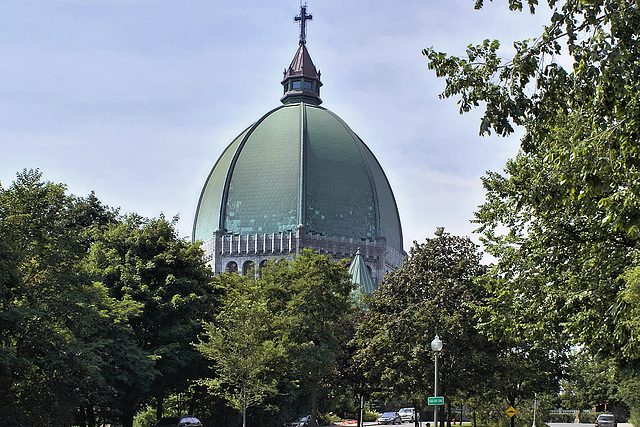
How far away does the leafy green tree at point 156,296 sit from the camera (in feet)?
119

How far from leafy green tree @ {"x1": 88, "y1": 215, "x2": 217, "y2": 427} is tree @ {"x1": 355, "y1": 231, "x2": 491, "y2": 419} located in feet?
30.7

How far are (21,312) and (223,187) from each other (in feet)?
205

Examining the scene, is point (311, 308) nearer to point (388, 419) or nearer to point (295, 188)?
point (388, 419)

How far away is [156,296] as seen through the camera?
37375mm

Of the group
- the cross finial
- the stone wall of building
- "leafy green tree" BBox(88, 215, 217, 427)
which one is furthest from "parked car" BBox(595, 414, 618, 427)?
the cross finial

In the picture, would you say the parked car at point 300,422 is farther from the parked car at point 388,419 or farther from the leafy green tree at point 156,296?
the parked car at point 388,419

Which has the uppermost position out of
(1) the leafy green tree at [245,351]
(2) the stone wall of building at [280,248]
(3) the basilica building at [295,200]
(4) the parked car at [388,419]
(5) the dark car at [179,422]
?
(3) the basilica building at [295,200]

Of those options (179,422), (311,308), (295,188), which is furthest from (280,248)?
(179,422)

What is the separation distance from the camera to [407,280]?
33.8 meters

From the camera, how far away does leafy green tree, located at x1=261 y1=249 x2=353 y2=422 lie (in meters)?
38.4

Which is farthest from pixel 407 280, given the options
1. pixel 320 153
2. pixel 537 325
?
pixel 320 153

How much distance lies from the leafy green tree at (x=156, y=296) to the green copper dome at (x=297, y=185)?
4368 cm

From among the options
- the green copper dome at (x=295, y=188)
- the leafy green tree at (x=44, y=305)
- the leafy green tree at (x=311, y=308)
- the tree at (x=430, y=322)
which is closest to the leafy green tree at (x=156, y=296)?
the leafy green tree at (x=311, y=308)

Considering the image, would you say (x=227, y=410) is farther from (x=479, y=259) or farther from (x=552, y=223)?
(x=552, y=223)
